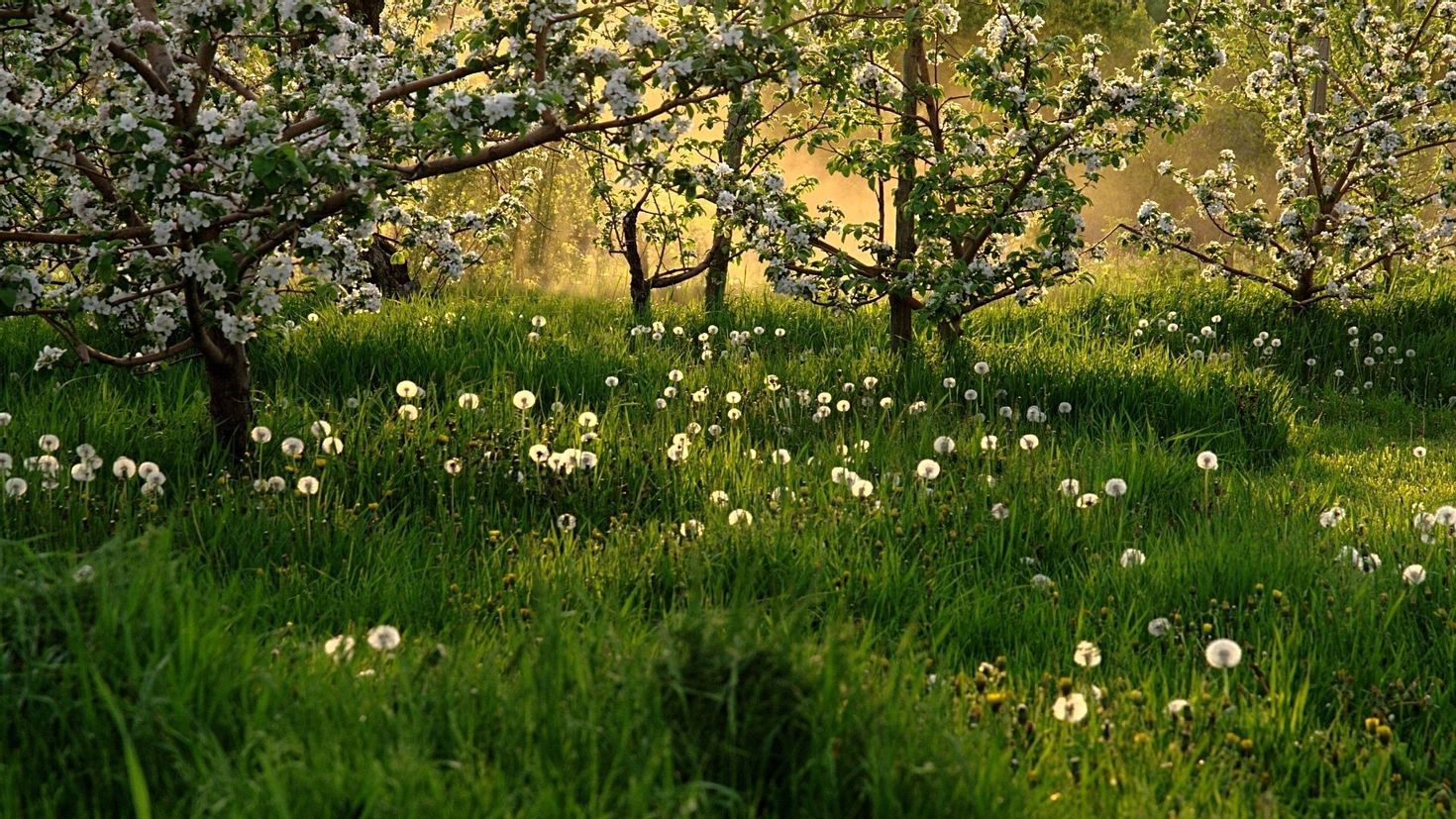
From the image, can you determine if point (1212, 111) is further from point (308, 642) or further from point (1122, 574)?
point (308, 642)

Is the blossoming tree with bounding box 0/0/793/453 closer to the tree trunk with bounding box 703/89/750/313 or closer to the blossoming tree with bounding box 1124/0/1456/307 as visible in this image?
the tree trunk with bounding box 703/89/750/313

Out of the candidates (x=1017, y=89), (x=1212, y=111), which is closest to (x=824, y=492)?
(x=1017, y=89)

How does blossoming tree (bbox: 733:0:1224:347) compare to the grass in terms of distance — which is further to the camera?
blossoming tree (bbox: 733:0:1224:347)

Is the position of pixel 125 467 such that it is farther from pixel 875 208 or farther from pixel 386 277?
pixel 875 208

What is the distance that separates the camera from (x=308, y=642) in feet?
11.5

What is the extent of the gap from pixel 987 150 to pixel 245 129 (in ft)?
18.8

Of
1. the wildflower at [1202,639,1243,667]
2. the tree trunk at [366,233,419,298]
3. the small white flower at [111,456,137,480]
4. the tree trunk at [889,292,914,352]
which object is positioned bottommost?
the wildflower at [1202,639,1243,667]

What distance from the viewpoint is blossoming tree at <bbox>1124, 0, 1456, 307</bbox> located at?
9758mm

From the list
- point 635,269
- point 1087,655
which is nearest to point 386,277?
point 635,269

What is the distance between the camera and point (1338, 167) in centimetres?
1048

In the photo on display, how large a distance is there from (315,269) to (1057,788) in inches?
139

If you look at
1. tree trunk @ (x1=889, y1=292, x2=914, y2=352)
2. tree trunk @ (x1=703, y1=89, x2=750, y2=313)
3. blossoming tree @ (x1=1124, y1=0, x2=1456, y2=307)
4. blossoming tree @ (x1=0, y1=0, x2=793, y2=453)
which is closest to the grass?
tree trunk @ (x1=889, y1=292, x2=914, y2=352)

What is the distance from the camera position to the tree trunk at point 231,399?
5.32 metres

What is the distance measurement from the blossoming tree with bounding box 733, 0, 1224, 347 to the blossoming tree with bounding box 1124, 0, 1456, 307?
172 centimetres
